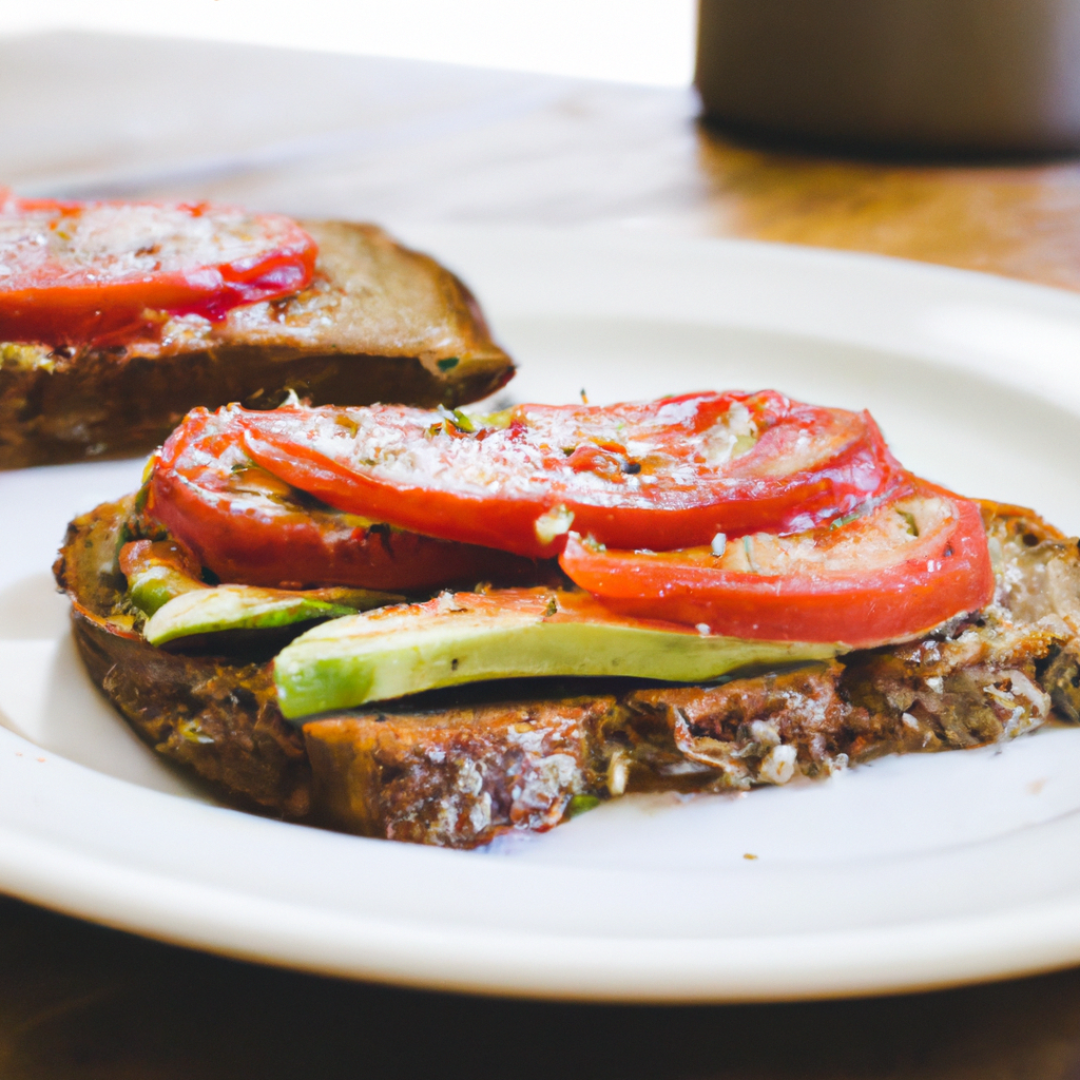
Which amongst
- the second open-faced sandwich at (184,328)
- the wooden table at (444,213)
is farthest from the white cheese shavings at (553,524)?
the second open-faced sandwich at (184,328)

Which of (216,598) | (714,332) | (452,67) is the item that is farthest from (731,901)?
(452,67)

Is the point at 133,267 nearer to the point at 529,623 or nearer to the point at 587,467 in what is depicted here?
the point at 587,467

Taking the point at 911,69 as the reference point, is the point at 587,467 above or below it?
below

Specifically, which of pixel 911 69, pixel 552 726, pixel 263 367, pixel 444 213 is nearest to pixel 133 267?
pixel 263 367

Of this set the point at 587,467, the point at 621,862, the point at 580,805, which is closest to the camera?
the point at 621,862

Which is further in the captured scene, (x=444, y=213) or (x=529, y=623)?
(x=444, y=213)

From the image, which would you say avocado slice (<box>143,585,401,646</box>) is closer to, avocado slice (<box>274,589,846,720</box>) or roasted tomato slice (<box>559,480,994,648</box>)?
avocado slice (<box>274,589,846,720</box>)

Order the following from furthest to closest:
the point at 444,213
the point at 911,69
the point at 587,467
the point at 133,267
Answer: the point at 911,69 → the point at 444,213 → the point at 133,267 → the point at 587,467

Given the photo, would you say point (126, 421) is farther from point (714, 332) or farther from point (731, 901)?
point (731, 901)
